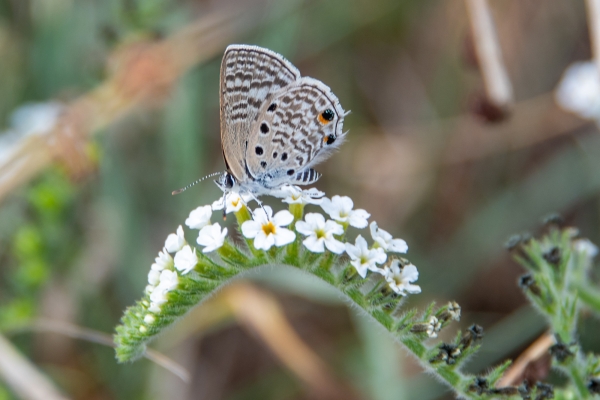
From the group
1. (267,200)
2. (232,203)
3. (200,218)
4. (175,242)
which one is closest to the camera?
(175,242)

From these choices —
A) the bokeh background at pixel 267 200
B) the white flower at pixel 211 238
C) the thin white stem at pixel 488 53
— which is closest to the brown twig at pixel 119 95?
the bokeh background at pixel 267 200

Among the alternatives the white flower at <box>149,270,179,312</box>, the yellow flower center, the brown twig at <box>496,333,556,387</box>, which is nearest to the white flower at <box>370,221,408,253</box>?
the yellow flower center

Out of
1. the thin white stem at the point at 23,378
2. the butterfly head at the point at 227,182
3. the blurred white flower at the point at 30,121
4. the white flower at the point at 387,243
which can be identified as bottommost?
the thin white stem at the point at 23,378

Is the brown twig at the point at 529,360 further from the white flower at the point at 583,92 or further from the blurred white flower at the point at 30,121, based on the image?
the blurred white flower at the point at 30,121

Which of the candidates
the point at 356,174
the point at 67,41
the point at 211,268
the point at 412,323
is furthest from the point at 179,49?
the point at 412,323

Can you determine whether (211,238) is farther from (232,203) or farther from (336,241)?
(336,241)

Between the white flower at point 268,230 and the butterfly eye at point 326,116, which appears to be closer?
the white flower at point 268,230

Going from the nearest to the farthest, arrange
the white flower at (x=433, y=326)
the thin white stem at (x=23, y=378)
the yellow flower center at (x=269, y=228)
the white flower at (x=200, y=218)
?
1. the white flower at (x=433, y=326)
2. the yellow flower center at (x=269, y=228)
3. the white flower at (x=200, y=218)
4. the thin white stem at (x=23, y=378)

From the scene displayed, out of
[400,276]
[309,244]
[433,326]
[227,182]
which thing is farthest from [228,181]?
[433,326]
